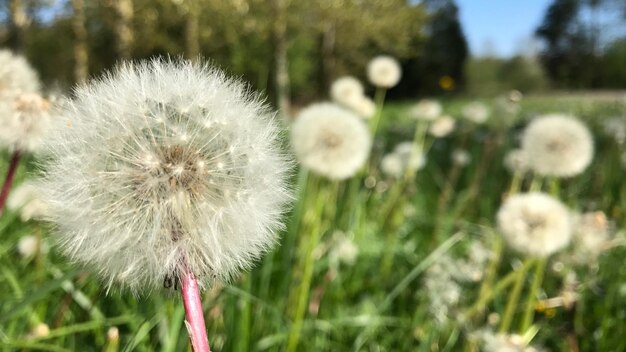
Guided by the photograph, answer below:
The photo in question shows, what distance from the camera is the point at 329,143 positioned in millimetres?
2090

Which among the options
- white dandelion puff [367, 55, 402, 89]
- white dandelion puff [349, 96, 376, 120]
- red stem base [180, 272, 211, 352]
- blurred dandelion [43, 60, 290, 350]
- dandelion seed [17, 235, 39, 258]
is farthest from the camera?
white dandelion puff [367, 55, 402, 89]

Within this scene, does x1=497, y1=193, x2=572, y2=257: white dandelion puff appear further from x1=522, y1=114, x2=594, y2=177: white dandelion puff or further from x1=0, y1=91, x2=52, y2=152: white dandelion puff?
x1=0, y1=91, x2=52, y2=152: white dandelion puff

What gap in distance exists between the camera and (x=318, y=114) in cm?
220

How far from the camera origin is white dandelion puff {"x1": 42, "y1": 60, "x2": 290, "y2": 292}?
850mm

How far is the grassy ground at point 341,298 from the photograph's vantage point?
1757 mm

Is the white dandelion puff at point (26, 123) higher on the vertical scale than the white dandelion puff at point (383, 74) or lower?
higher

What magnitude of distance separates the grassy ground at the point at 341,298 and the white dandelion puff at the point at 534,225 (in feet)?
0.22

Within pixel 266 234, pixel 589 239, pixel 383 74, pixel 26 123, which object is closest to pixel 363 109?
pixel 383 74

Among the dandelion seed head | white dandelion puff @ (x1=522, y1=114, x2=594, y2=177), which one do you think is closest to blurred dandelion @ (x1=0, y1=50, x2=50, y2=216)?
white dandelion puff @ (x1=522, y1=114, x2=594, y2=177)

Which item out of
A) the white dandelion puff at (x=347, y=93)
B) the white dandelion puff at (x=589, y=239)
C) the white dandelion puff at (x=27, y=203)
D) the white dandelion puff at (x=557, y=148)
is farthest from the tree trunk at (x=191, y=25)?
the white dandelion puff at (x=589, y=239)

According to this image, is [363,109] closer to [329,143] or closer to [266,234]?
[329,143]

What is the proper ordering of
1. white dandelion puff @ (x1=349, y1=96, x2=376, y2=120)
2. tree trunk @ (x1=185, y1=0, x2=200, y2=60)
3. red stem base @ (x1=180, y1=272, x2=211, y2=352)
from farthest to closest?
1. tree trunk @ (x1=185, y1=0, x2=200, y2=60)
2. white dandelion puff @ (x1=349, y1=96, x2=376, y2=120)
3. red stem base @ (x1=180, y1=272, x2=211, y2=352)

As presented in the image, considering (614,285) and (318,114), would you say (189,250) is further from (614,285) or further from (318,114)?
(614,285)

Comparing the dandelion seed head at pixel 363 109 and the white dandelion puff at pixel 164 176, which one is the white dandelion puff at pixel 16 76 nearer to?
the white dandelion puff at pixel 164 176
